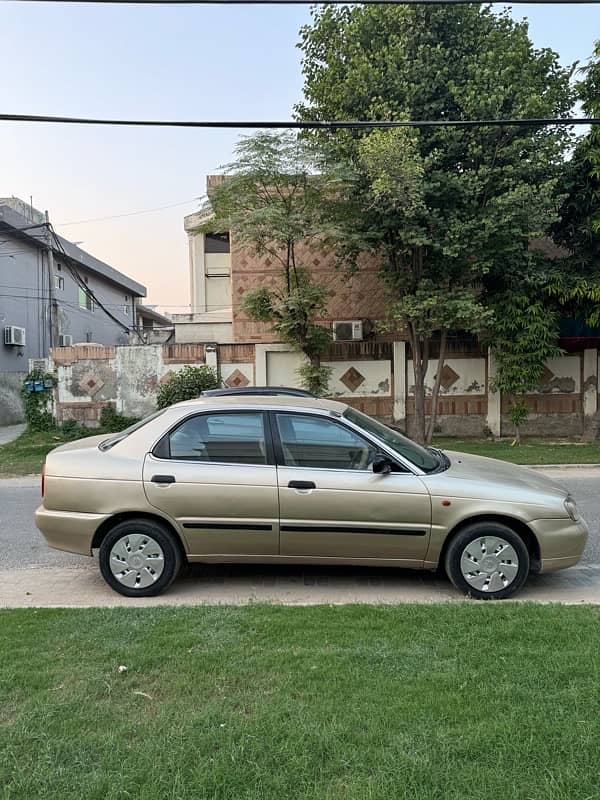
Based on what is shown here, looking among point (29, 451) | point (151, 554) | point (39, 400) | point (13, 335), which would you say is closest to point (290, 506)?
point (151, 554)

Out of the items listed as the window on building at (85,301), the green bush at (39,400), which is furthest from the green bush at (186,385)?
the window on building at (85,301)

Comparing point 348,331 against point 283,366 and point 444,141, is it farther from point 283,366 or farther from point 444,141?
point 444,141

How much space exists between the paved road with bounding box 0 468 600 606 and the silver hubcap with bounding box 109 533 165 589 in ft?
0.58

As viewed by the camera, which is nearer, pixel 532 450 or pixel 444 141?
pixel 444 141

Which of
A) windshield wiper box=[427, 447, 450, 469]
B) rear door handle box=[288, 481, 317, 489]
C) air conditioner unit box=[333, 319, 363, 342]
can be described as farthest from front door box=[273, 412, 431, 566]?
air conditioner unit box=[333, 319, 363, 342]

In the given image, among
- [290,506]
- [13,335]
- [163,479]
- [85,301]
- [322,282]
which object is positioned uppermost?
[85,301]

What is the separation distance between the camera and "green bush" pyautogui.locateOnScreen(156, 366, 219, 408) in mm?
14594

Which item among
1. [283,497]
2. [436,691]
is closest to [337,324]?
[283,497]

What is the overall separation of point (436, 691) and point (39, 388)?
48.0 feet

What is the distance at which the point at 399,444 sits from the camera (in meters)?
4.96

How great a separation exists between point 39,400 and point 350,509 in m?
13.1

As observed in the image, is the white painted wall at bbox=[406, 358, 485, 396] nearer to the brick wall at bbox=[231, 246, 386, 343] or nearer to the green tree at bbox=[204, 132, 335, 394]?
the brick wall at bbox=[231, 246, 386, 343]

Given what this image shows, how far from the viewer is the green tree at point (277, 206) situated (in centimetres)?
1219

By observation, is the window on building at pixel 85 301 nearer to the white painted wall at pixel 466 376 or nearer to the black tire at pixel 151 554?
the white painted wall at pixel 466 376
